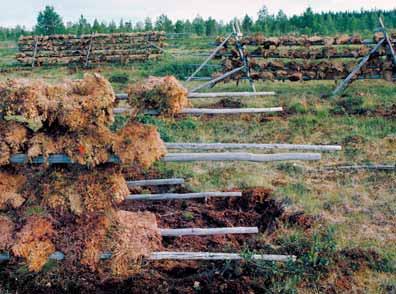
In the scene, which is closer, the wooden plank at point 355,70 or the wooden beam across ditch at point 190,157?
the wooden beam across ditch at point 190,157

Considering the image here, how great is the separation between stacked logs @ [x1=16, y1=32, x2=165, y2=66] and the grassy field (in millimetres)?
10490

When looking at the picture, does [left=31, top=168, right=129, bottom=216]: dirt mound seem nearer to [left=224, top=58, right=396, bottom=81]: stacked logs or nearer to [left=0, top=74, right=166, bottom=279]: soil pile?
[left=0, top=74, right=166, bottom=279]: soil pile

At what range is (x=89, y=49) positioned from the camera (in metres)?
21.4

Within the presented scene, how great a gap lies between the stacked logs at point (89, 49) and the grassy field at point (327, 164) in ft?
34.4

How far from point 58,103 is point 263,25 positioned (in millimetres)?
27565

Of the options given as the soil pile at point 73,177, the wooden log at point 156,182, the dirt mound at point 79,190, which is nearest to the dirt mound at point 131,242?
the soil pile at point 73,177

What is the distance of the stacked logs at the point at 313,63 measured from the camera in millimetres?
12508

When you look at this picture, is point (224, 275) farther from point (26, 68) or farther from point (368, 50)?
point (26, 68)

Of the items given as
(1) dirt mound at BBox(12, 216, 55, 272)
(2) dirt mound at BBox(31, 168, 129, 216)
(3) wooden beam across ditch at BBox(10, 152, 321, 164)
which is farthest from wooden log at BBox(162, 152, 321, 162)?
(1) dirt mound at BBox(12, 216, 55, 272)

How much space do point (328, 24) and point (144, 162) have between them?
28.2 metres

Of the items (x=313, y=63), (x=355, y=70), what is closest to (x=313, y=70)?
(x=313, y=63)

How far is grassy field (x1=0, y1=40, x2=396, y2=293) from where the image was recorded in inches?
205

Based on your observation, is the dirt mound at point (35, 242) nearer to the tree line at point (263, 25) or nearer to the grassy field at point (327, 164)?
the grassy field at point (327, 164)

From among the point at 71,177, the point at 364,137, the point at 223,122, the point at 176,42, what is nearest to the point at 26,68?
the point at 176,42
